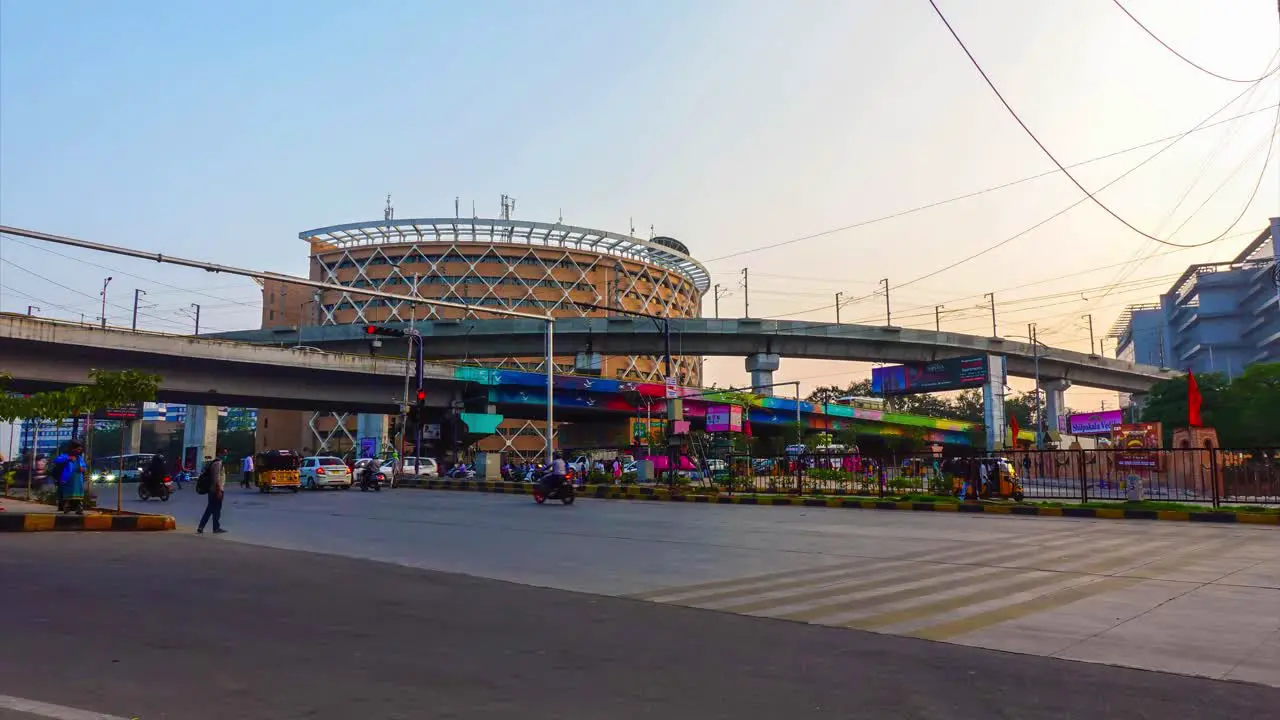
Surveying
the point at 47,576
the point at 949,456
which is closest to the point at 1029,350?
the point at 949,456

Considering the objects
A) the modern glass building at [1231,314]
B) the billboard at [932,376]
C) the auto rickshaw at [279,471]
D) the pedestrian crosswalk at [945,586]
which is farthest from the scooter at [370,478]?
the modern glass building at [1231,314]

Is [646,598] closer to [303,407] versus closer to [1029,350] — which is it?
[303,407]

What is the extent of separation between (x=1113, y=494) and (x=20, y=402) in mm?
29035

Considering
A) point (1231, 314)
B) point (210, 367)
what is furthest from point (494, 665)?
point (1231, 314)

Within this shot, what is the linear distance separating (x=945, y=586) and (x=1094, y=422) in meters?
82.0

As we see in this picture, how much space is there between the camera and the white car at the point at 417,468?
43.5 metres

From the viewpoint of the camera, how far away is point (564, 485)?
2475 cm

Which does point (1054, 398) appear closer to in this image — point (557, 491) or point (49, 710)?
point (557, 491)

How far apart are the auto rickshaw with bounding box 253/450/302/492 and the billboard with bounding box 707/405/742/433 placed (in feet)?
120

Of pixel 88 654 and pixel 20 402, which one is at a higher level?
pixel 20 402

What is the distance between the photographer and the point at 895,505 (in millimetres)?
24125

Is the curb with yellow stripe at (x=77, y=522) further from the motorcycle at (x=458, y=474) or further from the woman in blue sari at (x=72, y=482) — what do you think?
the motorcycle at (x=458, y=474)

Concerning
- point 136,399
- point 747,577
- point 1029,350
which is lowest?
point 747,577

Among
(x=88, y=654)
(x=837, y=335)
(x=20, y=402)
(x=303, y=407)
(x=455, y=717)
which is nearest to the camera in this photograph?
(x=455, y=717)
